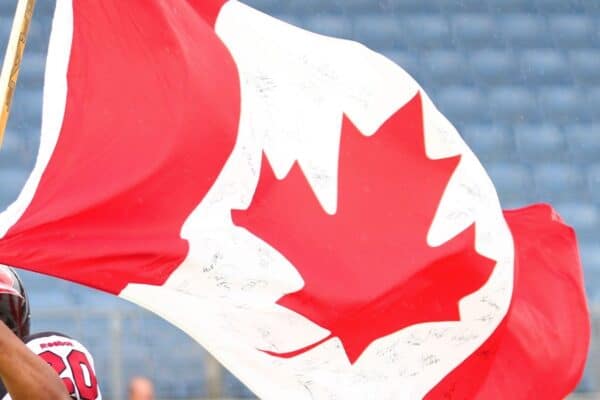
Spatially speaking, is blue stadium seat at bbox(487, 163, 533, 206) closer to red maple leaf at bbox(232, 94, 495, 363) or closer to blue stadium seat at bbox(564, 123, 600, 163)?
blue stadium seat at bbox(564, 123, 600, 163)

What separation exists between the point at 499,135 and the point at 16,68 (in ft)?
21.2

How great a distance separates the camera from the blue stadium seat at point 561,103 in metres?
9.51

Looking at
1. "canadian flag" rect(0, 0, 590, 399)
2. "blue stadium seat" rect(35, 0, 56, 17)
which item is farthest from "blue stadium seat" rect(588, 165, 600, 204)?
"canadian flag" rect(0, 0, 590, 399)

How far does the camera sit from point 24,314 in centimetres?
302

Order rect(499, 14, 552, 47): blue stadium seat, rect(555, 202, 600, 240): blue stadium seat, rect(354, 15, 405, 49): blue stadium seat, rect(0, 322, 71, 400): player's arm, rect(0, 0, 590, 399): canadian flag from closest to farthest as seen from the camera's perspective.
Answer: rect(0, 322, 71, 400): player's arm < rect(0, 0, 590, 399): canadian flag < rect(555, 202, 600, 240): blue stadium seat < rect(354, 15, 405, 49): blue stadium seat < rect(499, 14, 552, 47): blue stadium seat

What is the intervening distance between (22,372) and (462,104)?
7.03 meters

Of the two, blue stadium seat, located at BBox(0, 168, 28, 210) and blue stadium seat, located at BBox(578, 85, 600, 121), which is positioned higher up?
blue stadium seat, located at BBox(578, 85, 600, 121)

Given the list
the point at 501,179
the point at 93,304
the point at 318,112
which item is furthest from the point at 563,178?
the point at 318,112

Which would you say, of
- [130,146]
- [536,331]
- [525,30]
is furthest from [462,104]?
[130,146]

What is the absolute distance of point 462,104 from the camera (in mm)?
9406

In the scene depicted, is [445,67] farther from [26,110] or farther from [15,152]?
[15,152]

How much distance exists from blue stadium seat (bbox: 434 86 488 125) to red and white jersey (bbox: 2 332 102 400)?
658 centimetres

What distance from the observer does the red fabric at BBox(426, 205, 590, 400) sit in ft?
11.8

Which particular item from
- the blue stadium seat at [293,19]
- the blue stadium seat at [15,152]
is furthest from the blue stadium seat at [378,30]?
the blue stadium seat at [15,152]
